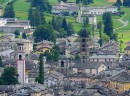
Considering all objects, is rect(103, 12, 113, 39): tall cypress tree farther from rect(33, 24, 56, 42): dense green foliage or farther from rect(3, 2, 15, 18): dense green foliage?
rect(3, 2, 15, 18): dense green foliage

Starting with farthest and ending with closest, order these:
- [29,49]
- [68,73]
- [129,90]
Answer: [29,49]
[68,73]
[129,90]

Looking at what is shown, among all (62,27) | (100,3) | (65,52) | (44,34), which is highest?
(65,52)

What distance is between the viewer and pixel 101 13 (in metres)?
156

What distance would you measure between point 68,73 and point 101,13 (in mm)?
60483

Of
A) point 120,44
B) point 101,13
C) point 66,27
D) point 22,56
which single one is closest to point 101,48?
point 120,44

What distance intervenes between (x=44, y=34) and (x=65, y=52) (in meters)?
12.6

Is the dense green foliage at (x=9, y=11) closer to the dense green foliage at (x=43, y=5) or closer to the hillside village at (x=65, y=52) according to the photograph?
the hillside village at (x=65, y=52)

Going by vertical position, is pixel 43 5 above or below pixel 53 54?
below

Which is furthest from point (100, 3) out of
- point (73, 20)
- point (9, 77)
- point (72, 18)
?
point (9, 77)

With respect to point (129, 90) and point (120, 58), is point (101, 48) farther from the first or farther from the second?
point (129, 90)

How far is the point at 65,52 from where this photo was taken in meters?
113

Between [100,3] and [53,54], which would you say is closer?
[53,54]

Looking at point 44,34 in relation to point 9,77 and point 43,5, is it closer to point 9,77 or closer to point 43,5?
point 43,5

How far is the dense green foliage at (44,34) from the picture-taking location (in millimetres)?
124312
